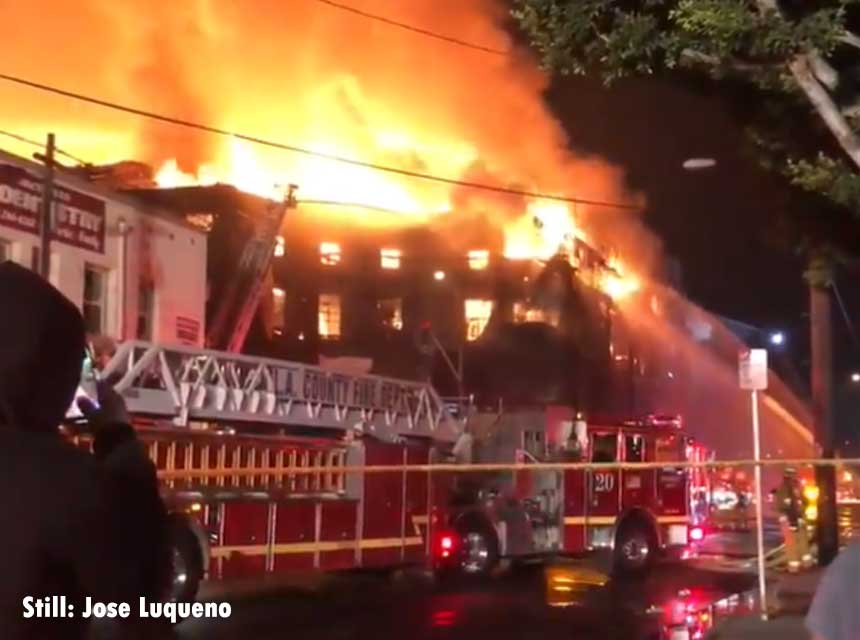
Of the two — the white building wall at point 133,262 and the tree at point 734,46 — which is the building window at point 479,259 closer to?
the white building wall at point 133,262

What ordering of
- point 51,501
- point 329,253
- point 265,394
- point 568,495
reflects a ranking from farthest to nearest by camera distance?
point 329,253 → point 568,495 → point 265,394 → point 51,501

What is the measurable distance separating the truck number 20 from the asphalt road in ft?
3.97

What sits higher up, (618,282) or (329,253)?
(329,253)

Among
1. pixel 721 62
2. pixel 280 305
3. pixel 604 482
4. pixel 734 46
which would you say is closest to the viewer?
pixel 734 46

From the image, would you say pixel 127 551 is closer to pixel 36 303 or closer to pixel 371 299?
pixel 36 303

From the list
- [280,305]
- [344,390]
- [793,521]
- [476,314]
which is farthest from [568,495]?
[476,314]

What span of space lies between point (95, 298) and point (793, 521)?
1098cm

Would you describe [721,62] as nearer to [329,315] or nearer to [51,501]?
[51,501]

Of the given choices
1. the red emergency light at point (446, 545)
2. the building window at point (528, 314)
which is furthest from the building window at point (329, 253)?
the red emergency light at point (446, 545)

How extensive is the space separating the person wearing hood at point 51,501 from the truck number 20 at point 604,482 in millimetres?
14661

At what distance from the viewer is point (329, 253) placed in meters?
45.2

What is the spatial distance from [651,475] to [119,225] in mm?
7734

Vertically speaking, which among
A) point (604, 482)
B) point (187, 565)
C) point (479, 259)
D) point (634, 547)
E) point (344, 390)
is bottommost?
point (634, 547)

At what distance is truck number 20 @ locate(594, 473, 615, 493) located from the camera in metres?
16.4
